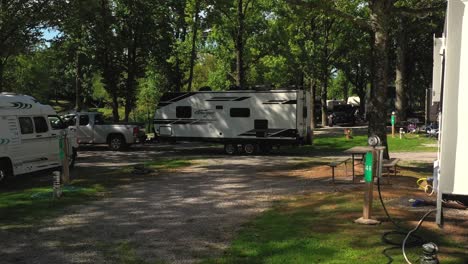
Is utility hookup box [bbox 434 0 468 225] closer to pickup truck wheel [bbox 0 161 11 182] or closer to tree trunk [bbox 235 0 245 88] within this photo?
pickup truck wheel [bbox 0 161 11 182]

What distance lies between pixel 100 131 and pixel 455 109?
851 inches

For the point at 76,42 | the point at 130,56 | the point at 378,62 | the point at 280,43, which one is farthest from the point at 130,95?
the point at 378,62

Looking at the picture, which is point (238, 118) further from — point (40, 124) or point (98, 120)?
point (40, 124)

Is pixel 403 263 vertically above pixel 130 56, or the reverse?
pixel 130 56

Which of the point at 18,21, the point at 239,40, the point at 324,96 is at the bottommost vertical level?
the point at 324,96

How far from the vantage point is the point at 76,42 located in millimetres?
29156

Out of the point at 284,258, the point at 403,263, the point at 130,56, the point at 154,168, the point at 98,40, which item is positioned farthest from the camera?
the point at 130,56

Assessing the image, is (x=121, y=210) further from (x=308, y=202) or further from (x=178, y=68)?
(x=178, y=68)

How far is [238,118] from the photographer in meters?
22.7

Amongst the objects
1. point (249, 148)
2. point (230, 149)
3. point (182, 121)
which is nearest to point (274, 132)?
point (249, 148)

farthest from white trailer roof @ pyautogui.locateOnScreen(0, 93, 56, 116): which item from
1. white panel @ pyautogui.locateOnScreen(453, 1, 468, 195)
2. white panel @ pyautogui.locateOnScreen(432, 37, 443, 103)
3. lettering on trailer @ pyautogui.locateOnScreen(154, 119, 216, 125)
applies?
white panel @ pyautogui.locateOnScreen(453, 1, 468, 195)

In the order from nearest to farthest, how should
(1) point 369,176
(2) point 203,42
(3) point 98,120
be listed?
(1) point 369,176 < (3) point 98,120 < (2) point 203,42

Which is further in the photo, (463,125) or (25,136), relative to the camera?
(25,136)

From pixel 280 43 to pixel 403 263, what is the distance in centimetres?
3227
